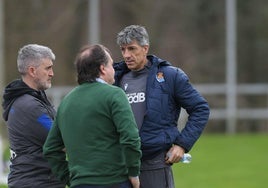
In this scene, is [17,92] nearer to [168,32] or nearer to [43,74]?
[43,74]

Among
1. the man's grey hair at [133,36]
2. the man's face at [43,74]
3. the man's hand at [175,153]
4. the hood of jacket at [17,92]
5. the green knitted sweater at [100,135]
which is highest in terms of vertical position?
the man's grey hair at [133,36]

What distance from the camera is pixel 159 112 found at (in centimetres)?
575

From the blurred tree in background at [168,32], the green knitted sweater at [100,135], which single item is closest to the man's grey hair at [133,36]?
the green knitted sweater at [100,135]

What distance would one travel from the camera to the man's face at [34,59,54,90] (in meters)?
5.68

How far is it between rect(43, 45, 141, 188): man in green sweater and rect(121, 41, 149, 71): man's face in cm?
66

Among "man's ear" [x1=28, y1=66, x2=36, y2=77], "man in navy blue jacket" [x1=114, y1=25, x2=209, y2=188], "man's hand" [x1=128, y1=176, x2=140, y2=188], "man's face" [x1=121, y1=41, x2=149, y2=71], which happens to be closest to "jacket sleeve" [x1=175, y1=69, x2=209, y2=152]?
"man in navy blue jacket" [x1=114, y1=25, x2=209, y2=188]

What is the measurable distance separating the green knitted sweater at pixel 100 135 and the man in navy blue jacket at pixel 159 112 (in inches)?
26.5

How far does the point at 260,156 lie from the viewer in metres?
16.0

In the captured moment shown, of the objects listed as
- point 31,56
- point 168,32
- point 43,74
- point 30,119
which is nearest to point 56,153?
point 30,119

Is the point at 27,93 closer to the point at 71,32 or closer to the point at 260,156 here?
the point at 260,156

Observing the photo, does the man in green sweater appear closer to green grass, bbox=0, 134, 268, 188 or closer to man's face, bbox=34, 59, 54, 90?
man's face, bbox=34, 59, 54, 90

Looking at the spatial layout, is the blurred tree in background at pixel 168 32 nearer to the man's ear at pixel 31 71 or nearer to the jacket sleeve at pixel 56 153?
the man's ear at pixel 31 71

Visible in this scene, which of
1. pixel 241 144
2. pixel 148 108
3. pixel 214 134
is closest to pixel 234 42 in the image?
pixel 214 134

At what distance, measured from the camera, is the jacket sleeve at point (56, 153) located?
17.3 feet
